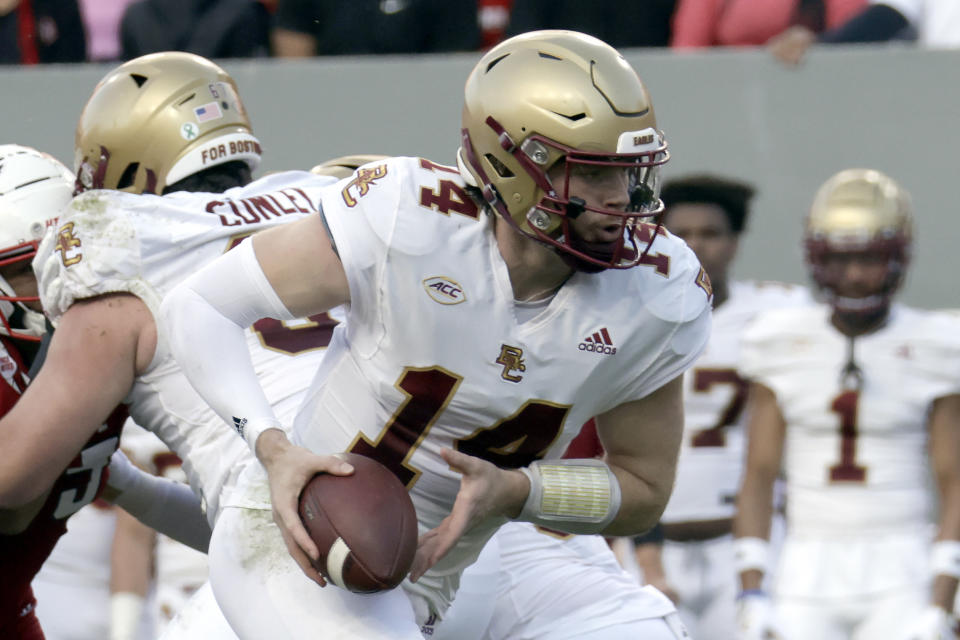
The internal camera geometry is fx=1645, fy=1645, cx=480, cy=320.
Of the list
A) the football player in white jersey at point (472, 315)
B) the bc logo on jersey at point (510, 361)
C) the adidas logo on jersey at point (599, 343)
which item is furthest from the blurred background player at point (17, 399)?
the adidas logo on jersey at point (599, 343)

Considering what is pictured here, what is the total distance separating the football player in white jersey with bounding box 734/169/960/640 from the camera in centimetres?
480

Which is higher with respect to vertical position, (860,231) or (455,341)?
(455,341)

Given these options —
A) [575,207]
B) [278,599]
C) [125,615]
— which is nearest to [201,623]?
[278,599]

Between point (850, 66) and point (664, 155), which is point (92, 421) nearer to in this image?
point (664, 155)

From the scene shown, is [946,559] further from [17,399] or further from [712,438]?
[17,399]

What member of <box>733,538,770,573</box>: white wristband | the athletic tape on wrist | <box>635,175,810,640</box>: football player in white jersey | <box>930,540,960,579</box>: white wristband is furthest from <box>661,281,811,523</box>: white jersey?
the athletic tape on wrist

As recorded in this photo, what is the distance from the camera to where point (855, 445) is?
4.97 meters

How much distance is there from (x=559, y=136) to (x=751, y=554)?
253 cm

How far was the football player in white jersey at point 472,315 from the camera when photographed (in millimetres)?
2689

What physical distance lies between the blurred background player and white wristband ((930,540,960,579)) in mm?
2206

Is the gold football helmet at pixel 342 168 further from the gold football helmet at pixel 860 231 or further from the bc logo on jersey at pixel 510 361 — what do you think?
the gold football helmet at pixel 860 231

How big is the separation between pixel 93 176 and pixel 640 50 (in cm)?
272

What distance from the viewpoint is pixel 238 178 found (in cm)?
378

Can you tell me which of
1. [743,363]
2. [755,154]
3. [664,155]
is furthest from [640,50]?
[664,155]
